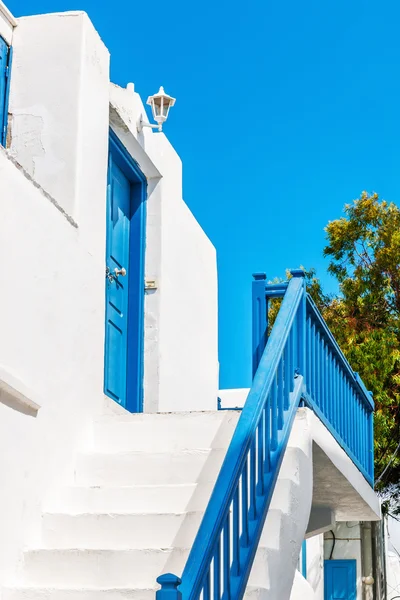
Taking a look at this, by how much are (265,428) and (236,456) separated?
0.69 m

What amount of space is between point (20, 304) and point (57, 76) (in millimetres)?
2073

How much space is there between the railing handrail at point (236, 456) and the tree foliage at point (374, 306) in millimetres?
9034

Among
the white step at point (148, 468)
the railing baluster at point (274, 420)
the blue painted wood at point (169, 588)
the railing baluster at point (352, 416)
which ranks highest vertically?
the railing baluster at point (352, 416)

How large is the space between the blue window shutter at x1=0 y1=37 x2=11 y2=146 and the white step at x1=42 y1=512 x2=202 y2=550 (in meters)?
2.72

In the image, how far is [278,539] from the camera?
16.7 ft

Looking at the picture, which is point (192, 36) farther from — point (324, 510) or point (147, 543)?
point (147, 543)

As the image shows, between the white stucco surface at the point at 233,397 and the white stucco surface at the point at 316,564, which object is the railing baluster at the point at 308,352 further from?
the white stucco surface at the point at 233,397

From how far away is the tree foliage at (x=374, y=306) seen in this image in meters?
15.2

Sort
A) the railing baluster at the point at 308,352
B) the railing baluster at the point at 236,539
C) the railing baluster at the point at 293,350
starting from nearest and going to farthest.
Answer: the railing baluster at the point at 236,539, the railing baluster at the point at 293,350, the railing baluster at the point at 308,352

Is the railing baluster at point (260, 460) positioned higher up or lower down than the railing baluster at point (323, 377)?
lower down

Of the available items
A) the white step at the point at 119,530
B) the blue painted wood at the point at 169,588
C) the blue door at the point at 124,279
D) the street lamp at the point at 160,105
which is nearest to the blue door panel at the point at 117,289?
the blue door at the point at 124,279

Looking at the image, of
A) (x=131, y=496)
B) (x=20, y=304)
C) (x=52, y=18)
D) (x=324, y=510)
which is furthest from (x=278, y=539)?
(x=52, y=18)

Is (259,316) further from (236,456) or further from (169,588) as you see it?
(169,588)

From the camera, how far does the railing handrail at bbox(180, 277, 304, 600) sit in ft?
12.5
